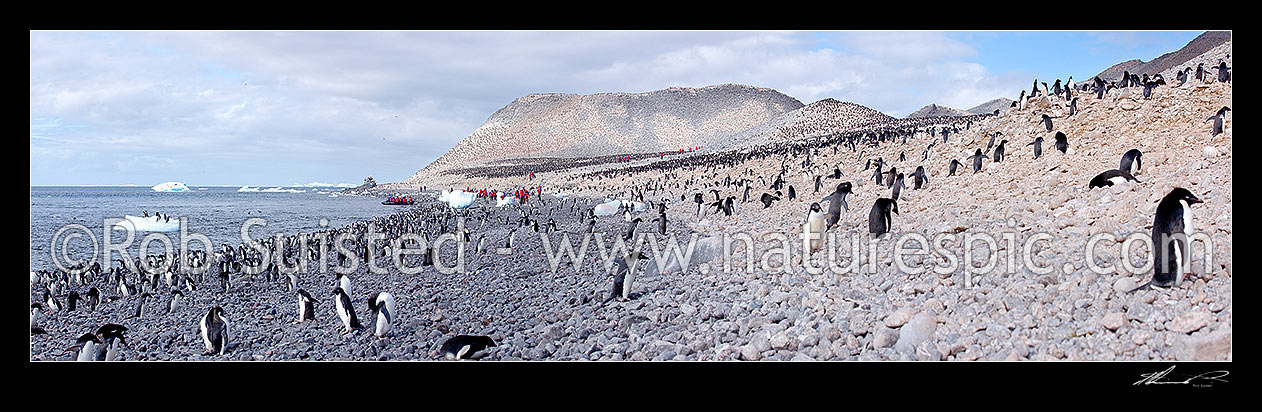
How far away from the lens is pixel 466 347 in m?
5.62

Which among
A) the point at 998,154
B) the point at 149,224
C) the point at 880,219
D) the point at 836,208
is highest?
the point at 998,154

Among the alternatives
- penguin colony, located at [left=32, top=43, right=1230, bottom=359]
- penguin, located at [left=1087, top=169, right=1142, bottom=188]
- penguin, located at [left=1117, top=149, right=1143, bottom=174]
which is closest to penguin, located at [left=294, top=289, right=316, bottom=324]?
penguin colony, located at [left=32, top=43, right=1230, bottom=359]

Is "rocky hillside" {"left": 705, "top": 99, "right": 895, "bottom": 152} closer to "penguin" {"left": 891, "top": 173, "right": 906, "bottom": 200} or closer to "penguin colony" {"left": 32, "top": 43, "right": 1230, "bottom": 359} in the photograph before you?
"penguin colony" {"left": 32, "top": 43, "right": 1230, "bottom": 359}

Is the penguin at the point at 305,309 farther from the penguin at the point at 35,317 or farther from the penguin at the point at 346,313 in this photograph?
the penguin at the point at 35,317

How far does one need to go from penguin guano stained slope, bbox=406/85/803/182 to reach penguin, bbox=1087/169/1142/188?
76759mm

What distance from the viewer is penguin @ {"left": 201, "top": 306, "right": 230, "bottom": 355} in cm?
713

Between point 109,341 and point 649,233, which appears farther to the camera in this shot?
point 649,233

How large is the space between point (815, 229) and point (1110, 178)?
3.00m

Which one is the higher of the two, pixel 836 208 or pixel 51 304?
pixel 836 208

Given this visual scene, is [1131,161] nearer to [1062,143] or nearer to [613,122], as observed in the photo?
[1062,143]

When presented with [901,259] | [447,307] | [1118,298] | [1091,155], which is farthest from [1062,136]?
[447,307]
